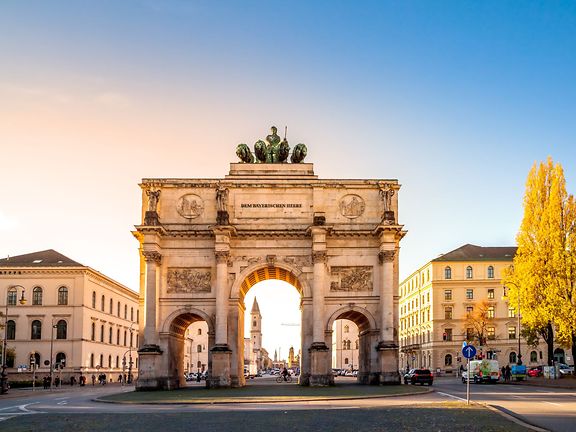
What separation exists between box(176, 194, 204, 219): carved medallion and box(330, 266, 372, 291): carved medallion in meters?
10.4

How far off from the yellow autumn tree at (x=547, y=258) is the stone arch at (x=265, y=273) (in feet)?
54.3

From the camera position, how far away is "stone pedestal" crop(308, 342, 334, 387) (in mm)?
49656

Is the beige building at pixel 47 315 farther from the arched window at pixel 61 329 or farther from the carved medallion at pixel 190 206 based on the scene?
the carved medallion at pixel 190 206

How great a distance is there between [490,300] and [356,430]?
3444 inches

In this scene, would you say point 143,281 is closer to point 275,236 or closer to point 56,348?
point 275,236

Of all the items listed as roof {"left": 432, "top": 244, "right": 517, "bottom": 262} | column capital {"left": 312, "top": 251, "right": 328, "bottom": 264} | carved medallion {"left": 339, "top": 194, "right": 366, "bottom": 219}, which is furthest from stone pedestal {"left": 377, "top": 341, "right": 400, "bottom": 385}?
roof {"left": 432, "top": 244, "right": 517, "bottom": 262}

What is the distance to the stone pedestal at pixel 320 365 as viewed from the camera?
49.7 metres

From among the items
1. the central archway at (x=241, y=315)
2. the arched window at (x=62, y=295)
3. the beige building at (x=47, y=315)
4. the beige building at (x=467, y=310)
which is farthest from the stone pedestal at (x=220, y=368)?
the beige building at (x=467, y=310)

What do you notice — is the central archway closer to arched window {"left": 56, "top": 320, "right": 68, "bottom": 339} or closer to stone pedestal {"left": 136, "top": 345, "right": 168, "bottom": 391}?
stone pedestal {"left": 136, "top": 345, "right": 168, "bottom": 391}

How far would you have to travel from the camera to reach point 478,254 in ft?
350

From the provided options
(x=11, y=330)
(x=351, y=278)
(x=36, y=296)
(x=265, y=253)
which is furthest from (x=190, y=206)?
(x=11, y=330)

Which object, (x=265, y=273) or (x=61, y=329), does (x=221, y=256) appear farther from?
(x=61, y=329)

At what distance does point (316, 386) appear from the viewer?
1939 inches

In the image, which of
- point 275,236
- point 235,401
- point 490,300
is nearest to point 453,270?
point 490,300
